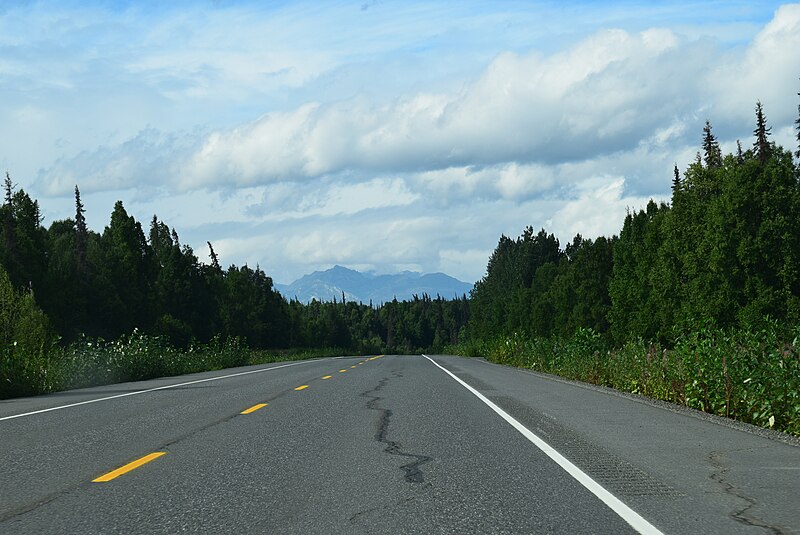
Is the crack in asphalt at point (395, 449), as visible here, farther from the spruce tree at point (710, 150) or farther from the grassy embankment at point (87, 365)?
the spruce tree at point (710, 150)

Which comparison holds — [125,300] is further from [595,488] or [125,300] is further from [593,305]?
[595,488]

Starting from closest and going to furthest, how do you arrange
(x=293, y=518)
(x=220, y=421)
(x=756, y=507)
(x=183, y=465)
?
(x=293, y=518)
(x=756, y=507)
(x=183, y=465)
(x=220, y=421)

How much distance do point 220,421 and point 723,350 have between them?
8201 mm

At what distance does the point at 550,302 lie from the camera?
7381 cm

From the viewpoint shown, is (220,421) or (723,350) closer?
(220,421)

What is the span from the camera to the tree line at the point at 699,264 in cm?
3369

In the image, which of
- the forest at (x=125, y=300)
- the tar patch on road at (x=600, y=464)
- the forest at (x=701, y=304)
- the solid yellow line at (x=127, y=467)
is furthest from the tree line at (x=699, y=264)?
the forest at (x=125, y=300)

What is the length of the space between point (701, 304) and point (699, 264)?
209 centimetres

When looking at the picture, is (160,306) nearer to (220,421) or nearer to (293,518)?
(220,421)

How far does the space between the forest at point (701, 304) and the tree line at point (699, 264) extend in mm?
56

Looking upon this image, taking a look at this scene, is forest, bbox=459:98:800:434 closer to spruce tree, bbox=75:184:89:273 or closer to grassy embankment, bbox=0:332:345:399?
grassy embankment, bbox=0:332:345:399

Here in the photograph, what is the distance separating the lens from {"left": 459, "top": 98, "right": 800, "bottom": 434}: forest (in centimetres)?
1355

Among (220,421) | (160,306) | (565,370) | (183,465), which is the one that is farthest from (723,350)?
(160,306)

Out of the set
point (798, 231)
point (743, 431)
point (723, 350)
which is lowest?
point (743, 431)
